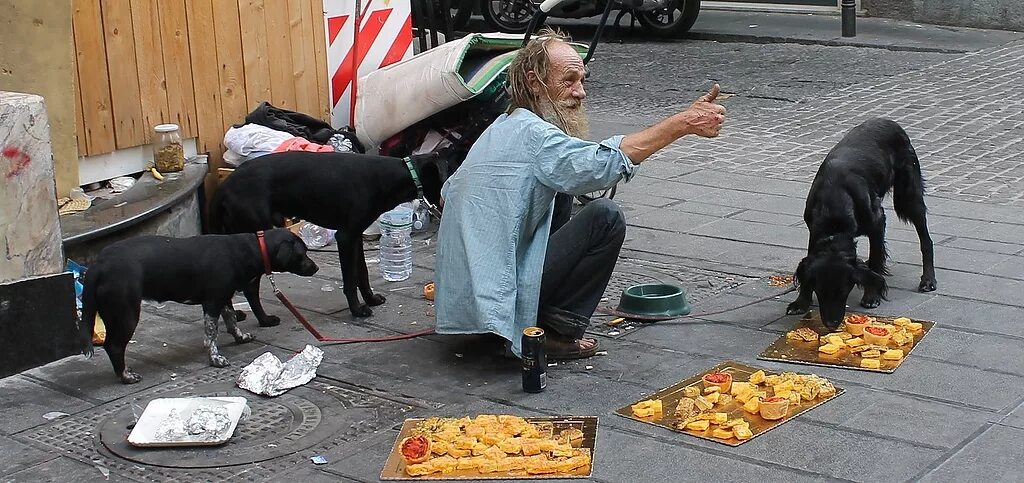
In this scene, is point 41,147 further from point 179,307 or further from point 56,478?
point 56,478

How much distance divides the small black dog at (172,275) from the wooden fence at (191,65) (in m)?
1.86

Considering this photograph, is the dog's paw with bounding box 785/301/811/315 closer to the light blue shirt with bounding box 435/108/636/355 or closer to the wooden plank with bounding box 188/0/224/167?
the light blue shirt with bounding box 435/108/636/355

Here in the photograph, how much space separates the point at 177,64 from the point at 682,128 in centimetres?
358

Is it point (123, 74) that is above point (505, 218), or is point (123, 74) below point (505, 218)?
above

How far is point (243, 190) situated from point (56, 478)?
2040 mm

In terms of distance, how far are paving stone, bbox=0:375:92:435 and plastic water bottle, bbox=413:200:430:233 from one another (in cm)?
274

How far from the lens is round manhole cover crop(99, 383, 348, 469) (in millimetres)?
4254

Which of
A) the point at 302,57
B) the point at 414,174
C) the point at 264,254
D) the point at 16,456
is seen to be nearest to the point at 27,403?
the point at 16,456

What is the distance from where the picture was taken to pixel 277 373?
495 cm

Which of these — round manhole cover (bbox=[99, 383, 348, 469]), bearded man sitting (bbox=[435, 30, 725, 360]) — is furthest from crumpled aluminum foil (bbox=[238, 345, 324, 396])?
bearded man sitting (bbox=[435, 30, 725, 360])

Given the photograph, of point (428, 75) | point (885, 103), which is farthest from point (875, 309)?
point (885, 103)

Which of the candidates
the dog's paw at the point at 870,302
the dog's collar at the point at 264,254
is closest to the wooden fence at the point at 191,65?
the dog's collar at the point at 264,254

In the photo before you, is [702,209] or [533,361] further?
[702,209]

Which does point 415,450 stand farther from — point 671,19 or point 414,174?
point 671,19
